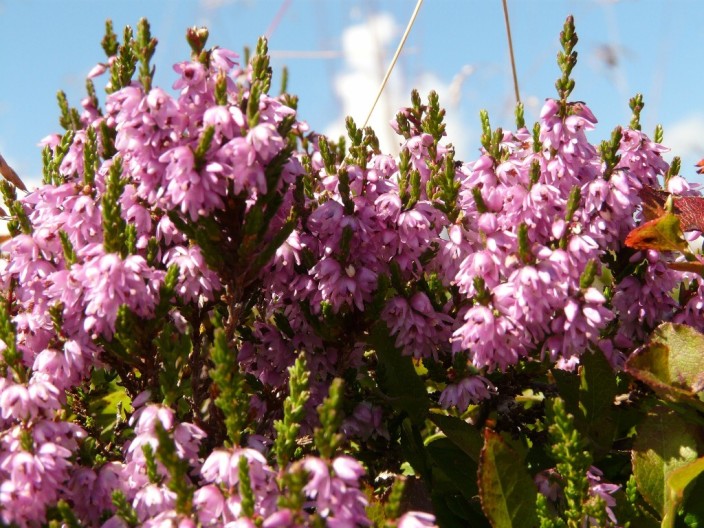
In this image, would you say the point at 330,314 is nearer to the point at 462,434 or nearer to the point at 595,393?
the point at 462,434

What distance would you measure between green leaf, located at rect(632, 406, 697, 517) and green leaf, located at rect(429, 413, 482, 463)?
46cm

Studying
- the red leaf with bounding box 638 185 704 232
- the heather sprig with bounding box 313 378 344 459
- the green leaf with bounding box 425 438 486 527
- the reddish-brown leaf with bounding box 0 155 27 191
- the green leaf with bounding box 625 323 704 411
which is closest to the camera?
the heather sprig with bounding box 313 378 344 459

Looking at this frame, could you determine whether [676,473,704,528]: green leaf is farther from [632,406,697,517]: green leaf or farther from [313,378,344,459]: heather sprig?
[313,378,344,459]: heather sprig

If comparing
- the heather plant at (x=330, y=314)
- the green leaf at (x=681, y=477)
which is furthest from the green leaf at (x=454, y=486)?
the green leaf at (x=681, y=477)

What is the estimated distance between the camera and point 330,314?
2451 millimetres

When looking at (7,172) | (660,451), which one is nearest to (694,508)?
(660,451)

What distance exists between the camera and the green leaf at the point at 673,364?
2.31m

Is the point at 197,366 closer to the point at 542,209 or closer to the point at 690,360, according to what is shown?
the point at 542,209

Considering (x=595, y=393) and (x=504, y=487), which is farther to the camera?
(x=595, y=393)

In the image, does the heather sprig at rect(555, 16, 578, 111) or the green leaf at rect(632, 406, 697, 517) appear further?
the heather sprig at rect(555, 16, 578, 111)

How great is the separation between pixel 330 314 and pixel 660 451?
1037mm

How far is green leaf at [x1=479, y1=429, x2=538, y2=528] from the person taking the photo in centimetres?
213

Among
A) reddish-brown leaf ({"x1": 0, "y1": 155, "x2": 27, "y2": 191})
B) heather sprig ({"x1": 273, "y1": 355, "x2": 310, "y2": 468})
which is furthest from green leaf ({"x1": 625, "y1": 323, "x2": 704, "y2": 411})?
reddish-brown leaf ({"x1": 0, "y1": 155, "x2": 27, "y2": 191})

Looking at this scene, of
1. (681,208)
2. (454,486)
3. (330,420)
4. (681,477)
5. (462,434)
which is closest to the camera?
(330,420)
